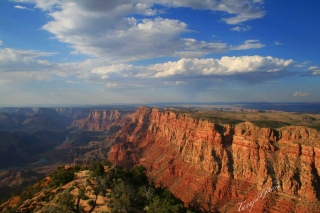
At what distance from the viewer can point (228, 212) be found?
57188 mm

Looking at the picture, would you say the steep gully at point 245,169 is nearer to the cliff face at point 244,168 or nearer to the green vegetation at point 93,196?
the cliff face at point 244,168

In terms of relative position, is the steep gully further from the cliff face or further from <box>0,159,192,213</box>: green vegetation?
<box>0,159,192,213</box>: green vegetation

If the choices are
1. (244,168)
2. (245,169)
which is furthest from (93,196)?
(244,168)

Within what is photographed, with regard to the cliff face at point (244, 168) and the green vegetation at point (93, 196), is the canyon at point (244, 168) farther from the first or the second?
the green vegetation at point (93, 196)

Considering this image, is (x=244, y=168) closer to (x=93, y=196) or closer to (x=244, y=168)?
(x=244, y=168)

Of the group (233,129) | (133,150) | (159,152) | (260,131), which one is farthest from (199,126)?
(133,150)

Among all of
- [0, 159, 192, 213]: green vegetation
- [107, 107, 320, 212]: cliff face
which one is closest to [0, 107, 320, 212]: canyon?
[107, 107, 320, 212]: cliff face

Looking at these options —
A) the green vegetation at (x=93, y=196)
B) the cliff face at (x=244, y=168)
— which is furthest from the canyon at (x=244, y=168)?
the green vegetation at (x=93, y=196)

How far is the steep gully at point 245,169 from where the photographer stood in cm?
5422

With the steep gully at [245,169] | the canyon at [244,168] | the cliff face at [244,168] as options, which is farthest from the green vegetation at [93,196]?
the canyon at [244,168]

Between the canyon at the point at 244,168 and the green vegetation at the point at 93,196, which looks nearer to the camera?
the green vegetation at the point at 93,196

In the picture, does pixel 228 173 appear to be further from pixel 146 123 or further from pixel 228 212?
pixel 146 123

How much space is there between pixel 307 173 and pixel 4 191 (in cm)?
9935

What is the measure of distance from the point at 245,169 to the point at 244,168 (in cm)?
45
